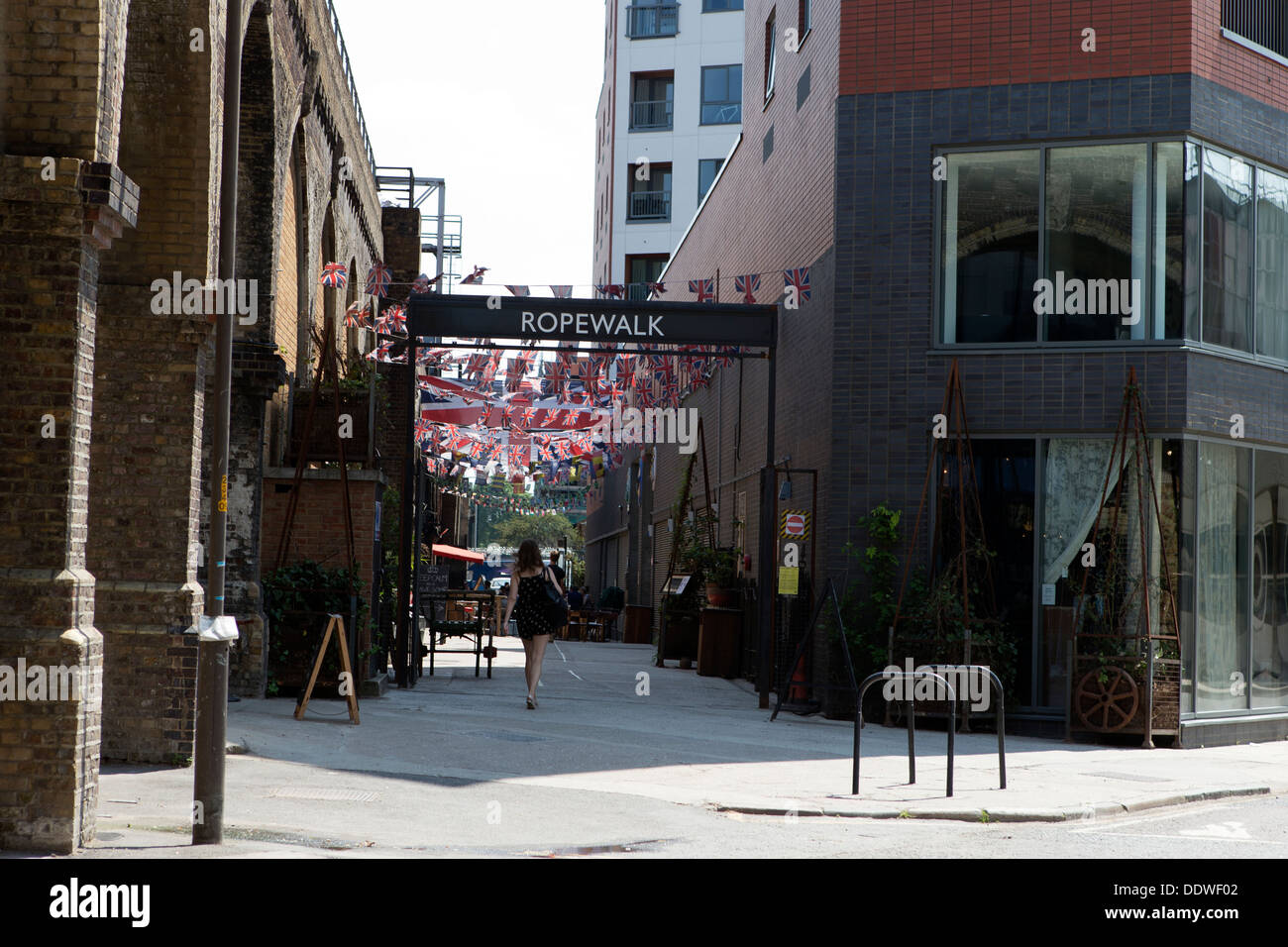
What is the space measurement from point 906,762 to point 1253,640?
580 centimetres

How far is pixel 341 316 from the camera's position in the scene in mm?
23547

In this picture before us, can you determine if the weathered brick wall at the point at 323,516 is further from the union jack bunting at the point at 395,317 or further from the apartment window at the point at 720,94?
the apartment window at the point at 720,94

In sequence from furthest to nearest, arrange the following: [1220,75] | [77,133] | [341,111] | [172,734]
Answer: [341,111] < [1220,75] < [172,734] < [77,133]

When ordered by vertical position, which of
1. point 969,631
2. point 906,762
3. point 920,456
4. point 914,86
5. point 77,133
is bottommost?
point 906,762

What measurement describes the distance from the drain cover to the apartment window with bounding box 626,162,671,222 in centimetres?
4891

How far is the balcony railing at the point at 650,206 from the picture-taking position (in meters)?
56.5

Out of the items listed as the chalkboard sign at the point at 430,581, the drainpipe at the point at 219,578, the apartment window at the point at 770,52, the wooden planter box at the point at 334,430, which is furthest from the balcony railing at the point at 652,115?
the drainpipe at the point at 219,578

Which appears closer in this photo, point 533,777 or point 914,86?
point 533,777

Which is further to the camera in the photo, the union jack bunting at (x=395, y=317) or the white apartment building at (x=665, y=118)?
the white apartment building at (x=665, y=118)

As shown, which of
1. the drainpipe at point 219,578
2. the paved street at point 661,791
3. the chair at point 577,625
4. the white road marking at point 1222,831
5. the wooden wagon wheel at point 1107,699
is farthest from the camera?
the chair at point 577,625

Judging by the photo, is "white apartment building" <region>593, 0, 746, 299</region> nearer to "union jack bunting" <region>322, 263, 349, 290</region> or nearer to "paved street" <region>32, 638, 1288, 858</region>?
"union jack bunting" <region>322, 263, 349, 290</region>

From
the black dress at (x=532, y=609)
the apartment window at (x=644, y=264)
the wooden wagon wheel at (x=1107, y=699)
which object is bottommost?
the wooden wagon wheel at (x=1107, y=699)

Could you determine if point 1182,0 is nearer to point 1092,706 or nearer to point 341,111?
point 1092,706

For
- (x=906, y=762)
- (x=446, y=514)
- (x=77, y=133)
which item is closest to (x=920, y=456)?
(x=906, y=762)
